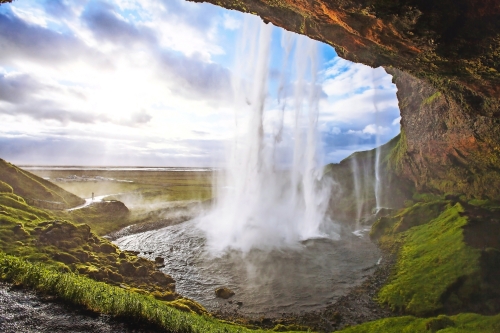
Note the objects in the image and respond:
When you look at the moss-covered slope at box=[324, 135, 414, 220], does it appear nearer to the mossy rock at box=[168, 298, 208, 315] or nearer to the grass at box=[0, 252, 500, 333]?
the grass at box=[0, 252, 500, 333]

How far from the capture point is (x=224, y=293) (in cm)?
2975

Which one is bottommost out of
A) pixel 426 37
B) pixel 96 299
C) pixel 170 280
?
pixel 170 280

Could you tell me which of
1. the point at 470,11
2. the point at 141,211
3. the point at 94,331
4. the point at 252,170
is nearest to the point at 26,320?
the point at 94,331

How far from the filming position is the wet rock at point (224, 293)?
29.6m

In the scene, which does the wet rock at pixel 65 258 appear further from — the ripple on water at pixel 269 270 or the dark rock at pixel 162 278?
the ripple on water at pixel 269 270

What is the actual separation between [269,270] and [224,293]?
9105 mm

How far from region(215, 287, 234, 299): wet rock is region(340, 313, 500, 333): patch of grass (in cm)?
1284

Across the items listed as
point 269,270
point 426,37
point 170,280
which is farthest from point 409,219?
point 170,280

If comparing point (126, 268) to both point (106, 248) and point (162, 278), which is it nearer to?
point (162, 278)

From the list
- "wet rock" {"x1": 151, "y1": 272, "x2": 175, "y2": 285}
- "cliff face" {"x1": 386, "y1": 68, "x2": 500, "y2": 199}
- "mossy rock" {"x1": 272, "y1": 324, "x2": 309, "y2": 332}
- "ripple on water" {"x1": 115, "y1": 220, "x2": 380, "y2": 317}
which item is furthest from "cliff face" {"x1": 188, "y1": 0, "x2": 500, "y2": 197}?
"wet rock" {"x1": 151, "y1": 272, "x2": 175, "y2": 285}

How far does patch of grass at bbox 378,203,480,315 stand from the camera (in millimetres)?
26016

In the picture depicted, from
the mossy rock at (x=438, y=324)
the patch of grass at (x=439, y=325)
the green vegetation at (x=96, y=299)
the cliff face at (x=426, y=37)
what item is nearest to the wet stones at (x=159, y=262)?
the green vegetation at (x=96, y=299)

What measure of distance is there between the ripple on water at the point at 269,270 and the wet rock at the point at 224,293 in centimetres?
67

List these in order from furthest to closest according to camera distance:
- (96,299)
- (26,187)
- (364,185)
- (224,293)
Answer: (364,185) → (26,187) → (224,293) → (96,299)
